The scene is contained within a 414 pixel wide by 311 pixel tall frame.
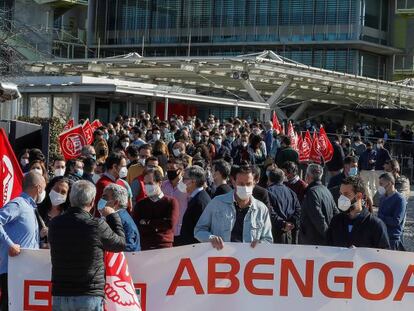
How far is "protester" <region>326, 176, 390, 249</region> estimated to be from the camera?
8.89m

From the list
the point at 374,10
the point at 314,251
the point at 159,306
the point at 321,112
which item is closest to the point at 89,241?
the point at 159,306

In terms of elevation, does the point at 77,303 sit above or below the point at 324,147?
below

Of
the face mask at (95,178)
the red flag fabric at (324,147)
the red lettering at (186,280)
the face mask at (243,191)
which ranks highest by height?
the face mask at (243,191)

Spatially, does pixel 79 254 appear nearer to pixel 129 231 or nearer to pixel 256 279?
pixel 129 231

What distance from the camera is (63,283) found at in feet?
25.0

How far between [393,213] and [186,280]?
3.50 meters

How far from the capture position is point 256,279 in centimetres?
879

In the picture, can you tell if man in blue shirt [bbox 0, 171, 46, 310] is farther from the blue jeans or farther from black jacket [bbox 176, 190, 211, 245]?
black jacket [bbox 176, 190, 211, 245]

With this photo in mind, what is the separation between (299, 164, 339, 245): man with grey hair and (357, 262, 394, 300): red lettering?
1.92 m

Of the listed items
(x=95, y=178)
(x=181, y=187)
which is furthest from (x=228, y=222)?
(x=95, y=178)

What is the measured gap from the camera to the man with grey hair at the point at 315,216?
10.6 meters

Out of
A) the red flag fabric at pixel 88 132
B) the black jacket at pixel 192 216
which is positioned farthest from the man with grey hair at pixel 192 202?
the red flag fabric at pixel 88 132

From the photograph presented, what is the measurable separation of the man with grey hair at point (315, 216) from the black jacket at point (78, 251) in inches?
140

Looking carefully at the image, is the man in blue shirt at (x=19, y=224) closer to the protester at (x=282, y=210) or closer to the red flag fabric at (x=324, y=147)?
the protester at (x=282, y=210)
